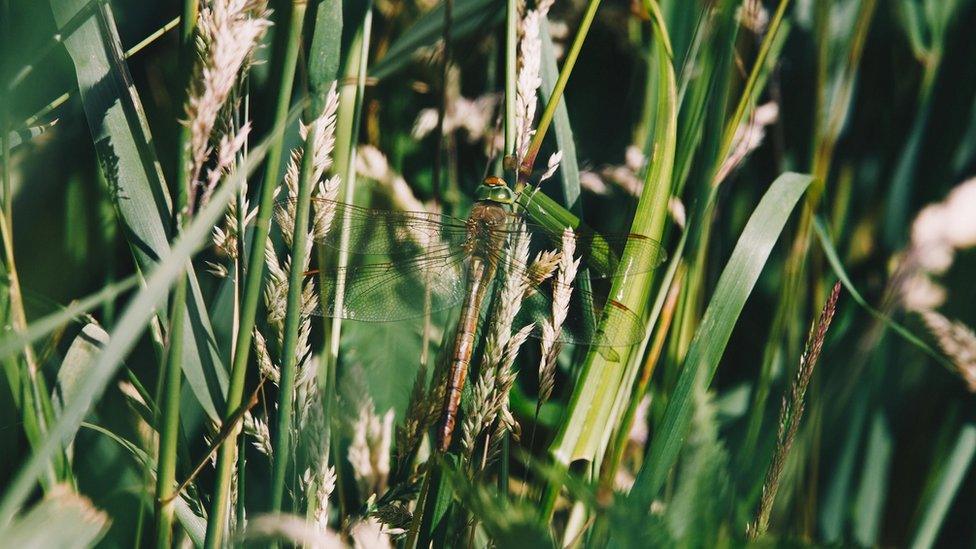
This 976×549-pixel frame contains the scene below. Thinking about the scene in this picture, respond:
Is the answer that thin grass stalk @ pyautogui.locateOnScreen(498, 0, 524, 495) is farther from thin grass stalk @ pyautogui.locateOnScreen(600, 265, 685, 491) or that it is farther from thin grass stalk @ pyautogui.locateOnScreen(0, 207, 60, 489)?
thin grass stalk @ pyautogui.locateOnScreen(0, 207, 60, 489)

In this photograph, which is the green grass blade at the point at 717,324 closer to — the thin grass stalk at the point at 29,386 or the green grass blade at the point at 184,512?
the green grass blade at the point at 184,512

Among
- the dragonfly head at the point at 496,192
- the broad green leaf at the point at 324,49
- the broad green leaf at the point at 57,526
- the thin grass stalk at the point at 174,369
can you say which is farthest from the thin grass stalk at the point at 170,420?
the dragonfly head at the point at 496,192

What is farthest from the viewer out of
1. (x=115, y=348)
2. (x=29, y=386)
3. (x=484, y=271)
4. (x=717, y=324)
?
(x=484, y=271)

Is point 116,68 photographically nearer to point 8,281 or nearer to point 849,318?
point 8,281

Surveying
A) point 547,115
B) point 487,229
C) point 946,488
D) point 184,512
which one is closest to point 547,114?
point 547,115

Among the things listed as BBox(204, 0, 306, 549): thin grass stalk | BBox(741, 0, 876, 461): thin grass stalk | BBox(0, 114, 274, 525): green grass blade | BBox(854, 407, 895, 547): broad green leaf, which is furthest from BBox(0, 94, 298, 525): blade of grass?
BBox(854, 407, 895, 547): broad green leaf

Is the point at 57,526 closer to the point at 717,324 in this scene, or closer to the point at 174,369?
the point at 174,369
